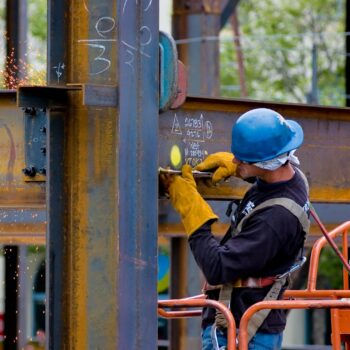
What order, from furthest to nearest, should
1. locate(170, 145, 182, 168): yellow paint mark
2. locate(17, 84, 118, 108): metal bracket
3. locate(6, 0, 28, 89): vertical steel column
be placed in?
locate(6, 0, 28, 89): vertical steel column, locate(170, 145, 182, 168): yellow paint mark, locate(17, 84, 118, 108): metal bracket

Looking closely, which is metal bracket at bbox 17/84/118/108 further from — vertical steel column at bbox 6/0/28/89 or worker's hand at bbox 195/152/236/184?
vertical steel column at bbox 6/0/28/89

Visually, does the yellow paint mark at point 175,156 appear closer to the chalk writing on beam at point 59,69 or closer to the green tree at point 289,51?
the chalk writing on beam at point 59,69

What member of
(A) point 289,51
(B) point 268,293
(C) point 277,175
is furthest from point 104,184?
(A) point 289,51

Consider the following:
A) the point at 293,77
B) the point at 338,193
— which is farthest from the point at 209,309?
the point at 293,77

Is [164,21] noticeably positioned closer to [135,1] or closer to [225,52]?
[225,52]

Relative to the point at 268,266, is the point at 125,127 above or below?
above

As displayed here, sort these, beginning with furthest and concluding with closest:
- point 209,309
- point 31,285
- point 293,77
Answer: point 293,77
point 31,285
point 209,309

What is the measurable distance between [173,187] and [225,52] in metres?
24.3

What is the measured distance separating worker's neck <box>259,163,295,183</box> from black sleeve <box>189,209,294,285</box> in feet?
0.75

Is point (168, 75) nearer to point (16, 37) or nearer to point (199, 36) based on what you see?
point (16, 37)

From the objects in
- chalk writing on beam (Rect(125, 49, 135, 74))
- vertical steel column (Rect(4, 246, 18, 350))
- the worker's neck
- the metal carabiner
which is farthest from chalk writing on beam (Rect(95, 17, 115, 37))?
vertical steel column (Rect(4, 246, 18, 350))

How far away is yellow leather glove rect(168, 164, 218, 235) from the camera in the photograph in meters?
5.51

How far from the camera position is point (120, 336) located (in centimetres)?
536

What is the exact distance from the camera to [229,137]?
7035 millimetres
